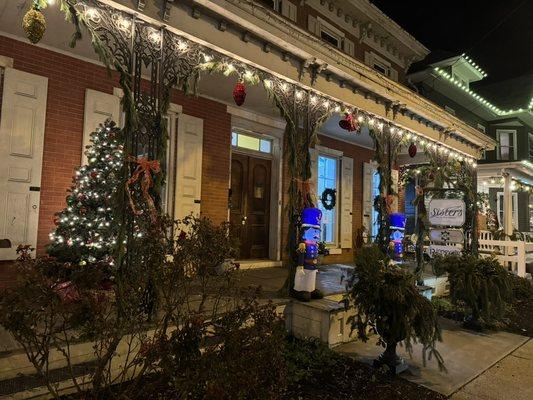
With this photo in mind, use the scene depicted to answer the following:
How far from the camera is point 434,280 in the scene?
774 centimetres

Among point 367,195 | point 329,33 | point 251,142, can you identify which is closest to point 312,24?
point 329,33

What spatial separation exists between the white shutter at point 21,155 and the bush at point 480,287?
247 inches

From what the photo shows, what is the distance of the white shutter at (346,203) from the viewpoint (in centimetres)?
1030

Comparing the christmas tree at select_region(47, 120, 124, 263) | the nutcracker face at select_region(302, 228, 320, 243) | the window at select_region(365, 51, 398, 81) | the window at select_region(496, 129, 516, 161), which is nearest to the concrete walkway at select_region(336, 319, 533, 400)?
the nutcracker face at select_region(302, 228, 320, 243)

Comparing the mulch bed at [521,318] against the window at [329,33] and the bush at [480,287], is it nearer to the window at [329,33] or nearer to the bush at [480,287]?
the bush at [480,287]

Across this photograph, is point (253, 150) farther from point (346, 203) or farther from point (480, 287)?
point (480, 287)

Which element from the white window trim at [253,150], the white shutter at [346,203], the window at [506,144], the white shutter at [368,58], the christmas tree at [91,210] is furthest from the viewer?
the window at [506,144]

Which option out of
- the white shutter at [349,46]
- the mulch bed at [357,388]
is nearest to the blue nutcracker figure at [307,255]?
the mulch bed at [357,388]

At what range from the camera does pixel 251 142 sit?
8.39 m

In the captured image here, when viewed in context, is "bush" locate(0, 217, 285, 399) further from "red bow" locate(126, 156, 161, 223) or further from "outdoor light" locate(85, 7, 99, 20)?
"outdoor light" locate(85, 7, 99, 20)

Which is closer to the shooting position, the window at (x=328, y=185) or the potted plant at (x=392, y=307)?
the potted plant at (x=392, y=307)

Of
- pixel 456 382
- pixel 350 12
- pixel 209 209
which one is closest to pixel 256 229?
pixel 209 209

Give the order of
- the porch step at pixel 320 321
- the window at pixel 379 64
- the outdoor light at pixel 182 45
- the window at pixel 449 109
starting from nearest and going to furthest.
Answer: the outdoor light at pixel 182 45 → the porch step at pixel 320 321 → the window at pixel 379 64 → the window at pixel 449 109

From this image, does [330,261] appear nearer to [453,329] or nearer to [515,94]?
[453,329]
